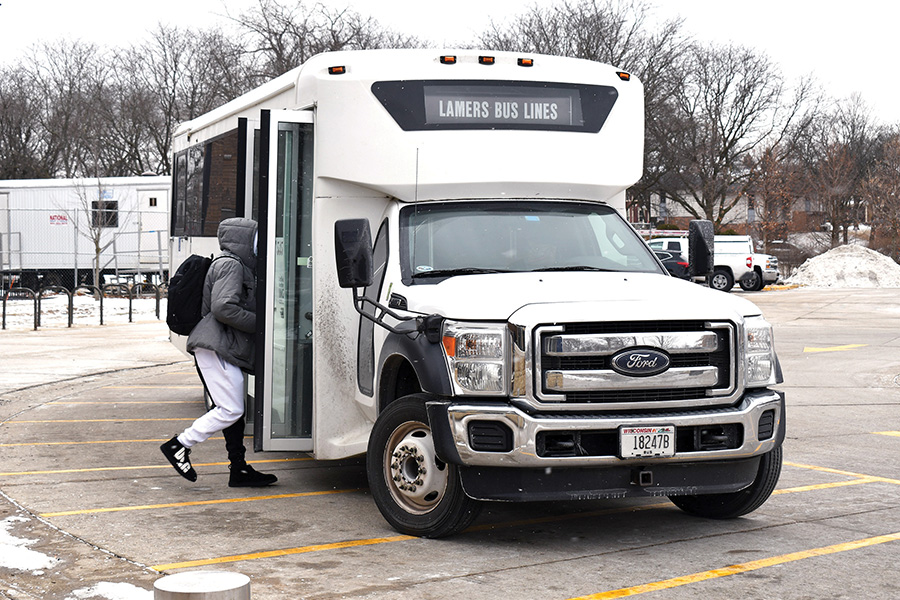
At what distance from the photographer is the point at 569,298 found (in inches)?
242

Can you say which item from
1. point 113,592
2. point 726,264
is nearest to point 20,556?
point 113,592

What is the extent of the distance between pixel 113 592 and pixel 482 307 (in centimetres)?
241

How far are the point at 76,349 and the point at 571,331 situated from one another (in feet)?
49.2

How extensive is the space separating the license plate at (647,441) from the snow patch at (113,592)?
2551mm

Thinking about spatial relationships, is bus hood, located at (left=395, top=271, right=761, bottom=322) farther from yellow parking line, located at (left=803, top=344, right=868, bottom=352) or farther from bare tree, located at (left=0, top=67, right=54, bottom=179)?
bare tree, located at (left=0, top=67, right=54, bottom=179)

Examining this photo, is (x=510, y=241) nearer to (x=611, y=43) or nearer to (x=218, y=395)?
(x=218, y=395)

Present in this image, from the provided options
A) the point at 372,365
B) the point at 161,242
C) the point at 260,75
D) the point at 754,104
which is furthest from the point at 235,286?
the point at 754,104

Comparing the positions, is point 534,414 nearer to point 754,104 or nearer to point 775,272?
point 775,272

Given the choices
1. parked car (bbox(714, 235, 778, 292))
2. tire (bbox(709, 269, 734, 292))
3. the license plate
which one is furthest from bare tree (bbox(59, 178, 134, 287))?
the license plate

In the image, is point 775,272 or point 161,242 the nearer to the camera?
point 161,242

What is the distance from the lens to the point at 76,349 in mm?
19031

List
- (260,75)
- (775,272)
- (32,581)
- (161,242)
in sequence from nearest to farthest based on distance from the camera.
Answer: (32,581) < (161,242) < (775,272) < (260,75)

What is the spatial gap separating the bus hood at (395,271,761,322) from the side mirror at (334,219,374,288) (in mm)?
383

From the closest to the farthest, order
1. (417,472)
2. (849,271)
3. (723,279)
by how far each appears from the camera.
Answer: (417,472), (723,279), (849,271)
